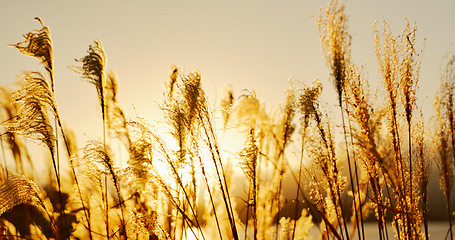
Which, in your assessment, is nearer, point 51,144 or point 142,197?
point 51,144

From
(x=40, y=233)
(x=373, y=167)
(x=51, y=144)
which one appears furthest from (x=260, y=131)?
(x=40, y=233)

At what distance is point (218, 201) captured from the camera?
3.42 meters

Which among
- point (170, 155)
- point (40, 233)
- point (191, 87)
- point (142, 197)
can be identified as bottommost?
point (40, 233)

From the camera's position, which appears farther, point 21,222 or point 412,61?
point 21,222

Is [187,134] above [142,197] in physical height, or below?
above

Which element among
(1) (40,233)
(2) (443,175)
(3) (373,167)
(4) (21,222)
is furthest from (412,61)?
(4) (21,222)

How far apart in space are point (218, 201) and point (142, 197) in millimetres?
552

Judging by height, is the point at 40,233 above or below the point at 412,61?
below

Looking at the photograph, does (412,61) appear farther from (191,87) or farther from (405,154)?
(191,87)

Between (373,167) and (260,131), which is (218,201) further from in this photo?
(373,167)

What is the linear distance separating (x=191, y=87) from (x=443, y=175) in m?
1.86

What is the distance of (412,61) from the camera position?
2.74 metres

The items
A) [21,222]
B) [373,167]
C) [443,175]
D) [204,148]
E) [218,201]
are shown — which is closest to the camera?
[204,148]

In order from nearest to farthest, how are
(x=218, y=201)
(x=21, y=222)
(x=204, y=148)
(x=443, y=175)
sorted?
(x=204, y=148), (x=443, y=175), (x=218, y=201), (x=21, y=222)
